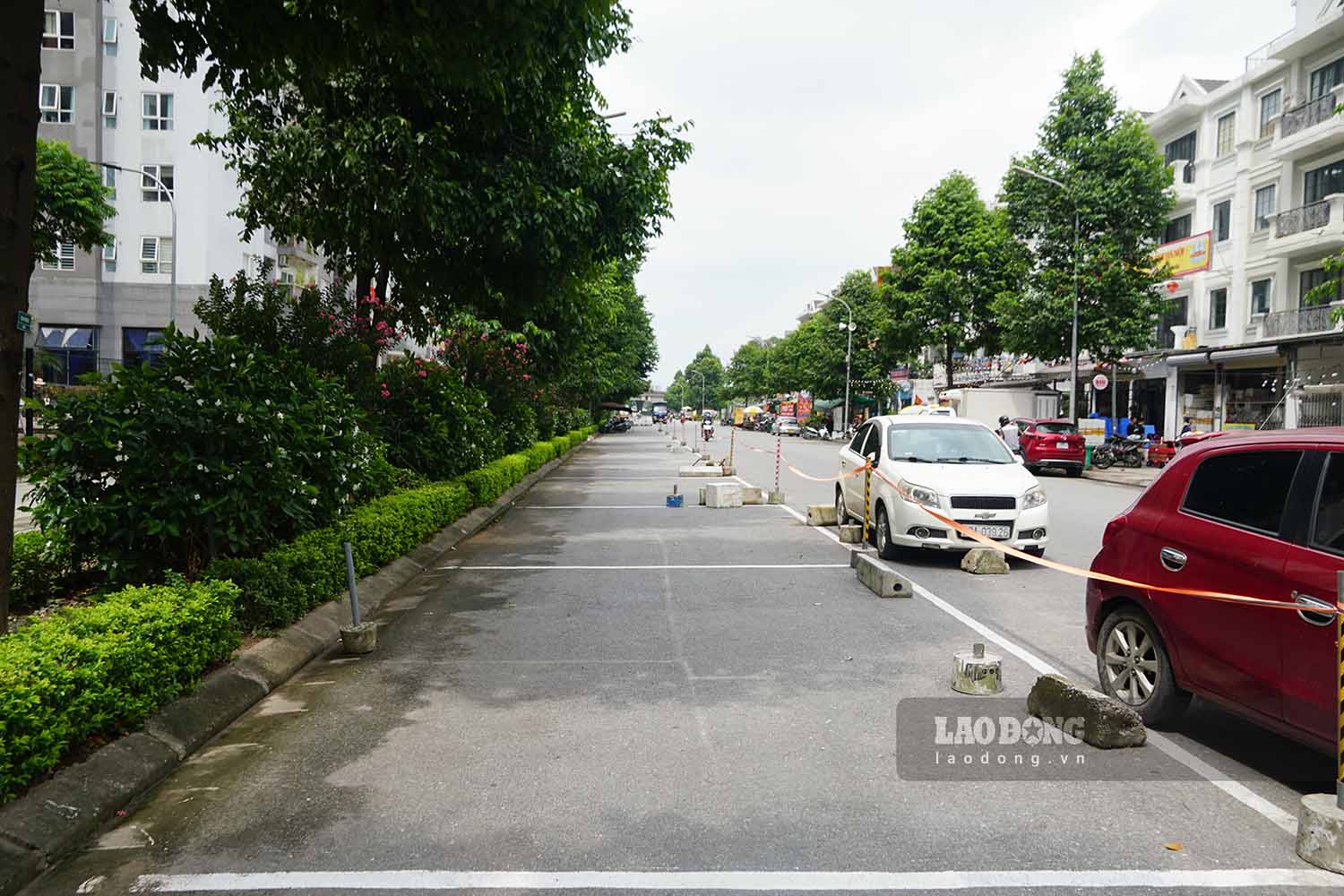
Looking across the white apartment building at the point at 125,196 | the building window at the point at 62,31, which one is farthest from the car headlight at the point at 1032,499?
the building window at the point at 62,31

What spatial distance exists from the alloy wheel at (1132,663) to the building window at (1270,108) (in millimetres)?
30921

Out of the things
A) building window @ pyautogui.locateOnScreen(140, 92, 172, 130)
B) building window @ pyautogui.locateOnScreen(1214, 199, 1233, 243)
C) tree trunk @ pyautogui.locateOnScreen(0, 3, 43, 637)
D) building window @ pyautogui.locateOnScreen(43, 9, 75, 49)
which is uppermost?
building window @ pyautogui.locateOnScreen(43, 9, 75, 49)

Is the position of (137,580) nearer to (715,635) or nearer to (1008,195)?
(715,635)

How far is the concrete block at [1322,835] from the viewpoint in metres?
3.46

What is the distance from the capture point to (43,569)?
6.49 meters

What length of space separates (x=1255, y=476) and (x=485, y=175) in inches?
369

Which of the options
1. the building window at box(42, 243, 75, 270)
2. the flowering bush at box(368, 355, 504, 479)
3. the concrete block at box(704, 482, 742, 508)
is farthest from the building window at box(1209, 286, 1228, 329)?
the building window at box(42, 243, 75, 270)

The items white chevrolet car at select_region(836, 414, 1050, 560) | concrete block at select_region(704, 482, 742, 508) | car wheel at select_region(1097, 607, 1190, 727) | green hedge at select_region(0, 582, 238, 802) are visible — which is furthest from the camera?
concrete block at select_region(704, 482, 742, 508)

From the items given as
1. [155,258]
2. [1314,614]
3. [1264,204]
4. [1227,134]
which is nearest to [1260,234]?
[1264,204]

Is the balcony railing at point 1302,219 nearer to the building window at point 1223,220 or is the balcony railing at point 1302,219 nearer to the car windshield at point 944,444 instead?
the building window at point 1223,220

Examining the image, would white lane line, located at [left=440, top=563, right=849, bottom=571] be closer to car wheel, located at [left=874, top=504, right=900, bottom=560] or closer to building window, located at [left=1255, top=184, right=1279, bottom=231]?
car wheel, located at [left=874, top=504, right=900, bottom=560]

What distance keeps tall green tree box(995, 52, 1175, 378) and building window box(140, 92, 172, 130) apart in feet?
112

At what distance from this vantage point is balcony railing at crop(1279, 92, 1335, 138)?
26984 millimetres

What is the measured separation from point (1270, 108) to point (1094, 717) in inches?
1292
